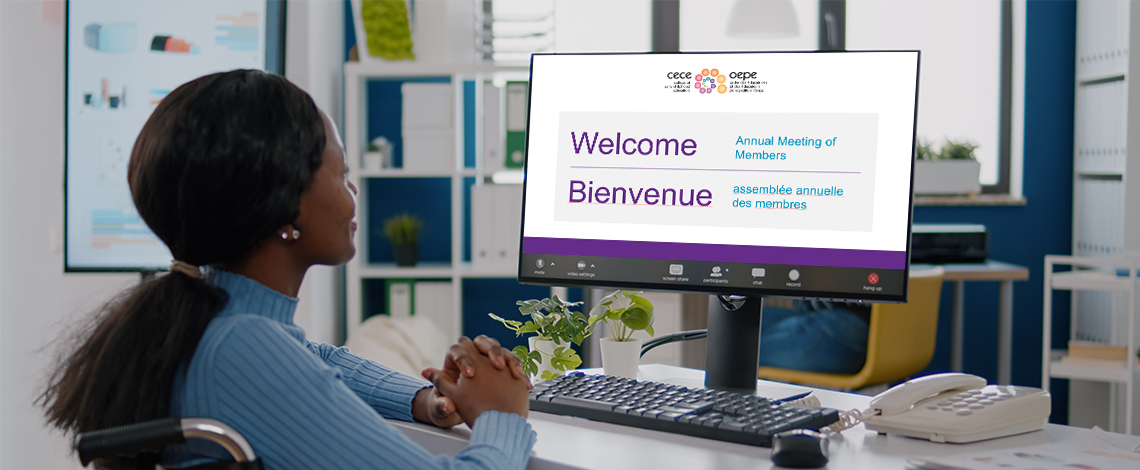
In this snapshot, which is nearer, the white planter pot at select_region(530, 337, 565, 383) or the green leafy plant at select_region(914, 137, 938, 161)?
the white planter pot at select_region(530, 337, 565, 383)

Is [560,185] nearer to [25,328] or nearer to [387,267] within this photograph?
[387,267]

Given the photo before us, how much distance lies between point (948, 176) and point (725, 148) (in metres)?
2.92

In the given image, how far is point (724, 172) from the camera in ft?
3.52

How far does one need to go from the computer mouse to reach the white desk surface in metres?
0.01

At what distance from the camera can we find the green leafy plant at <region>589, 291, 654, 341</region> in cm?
118

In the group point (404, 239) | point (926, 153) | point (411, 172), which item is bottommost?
point (404, 239)

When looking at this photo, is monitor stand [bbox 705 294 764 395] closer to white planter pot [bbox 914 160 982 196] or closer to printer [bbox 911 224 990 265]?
printer [bbox 911 224 990 265]

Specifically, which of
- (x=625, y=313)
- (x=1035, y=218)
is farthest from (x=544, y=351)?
(x=1035, y=218)

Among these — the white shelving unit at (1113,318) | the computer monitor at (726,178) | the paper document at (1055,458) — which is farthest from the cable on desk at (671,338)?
the white shelving unit at (1113,318)

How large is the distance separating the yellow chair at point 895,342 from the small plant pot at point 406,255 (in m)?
1.47

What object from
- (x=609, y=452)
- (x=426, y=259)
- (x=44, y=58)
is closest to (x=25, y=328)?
(x=44, y=58)

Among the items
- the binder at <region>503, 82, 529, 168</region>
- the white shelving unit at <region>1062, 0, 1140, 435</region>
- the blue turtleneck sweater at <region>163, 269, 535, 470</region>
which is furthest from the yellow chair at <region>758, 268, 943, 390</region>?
the blue turtleneck sweater at <region>163, 269, 535, 470</region>

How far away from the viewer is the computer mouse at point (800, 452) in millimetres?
775

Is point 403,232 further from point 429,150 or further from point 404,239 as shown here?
point 429,150
